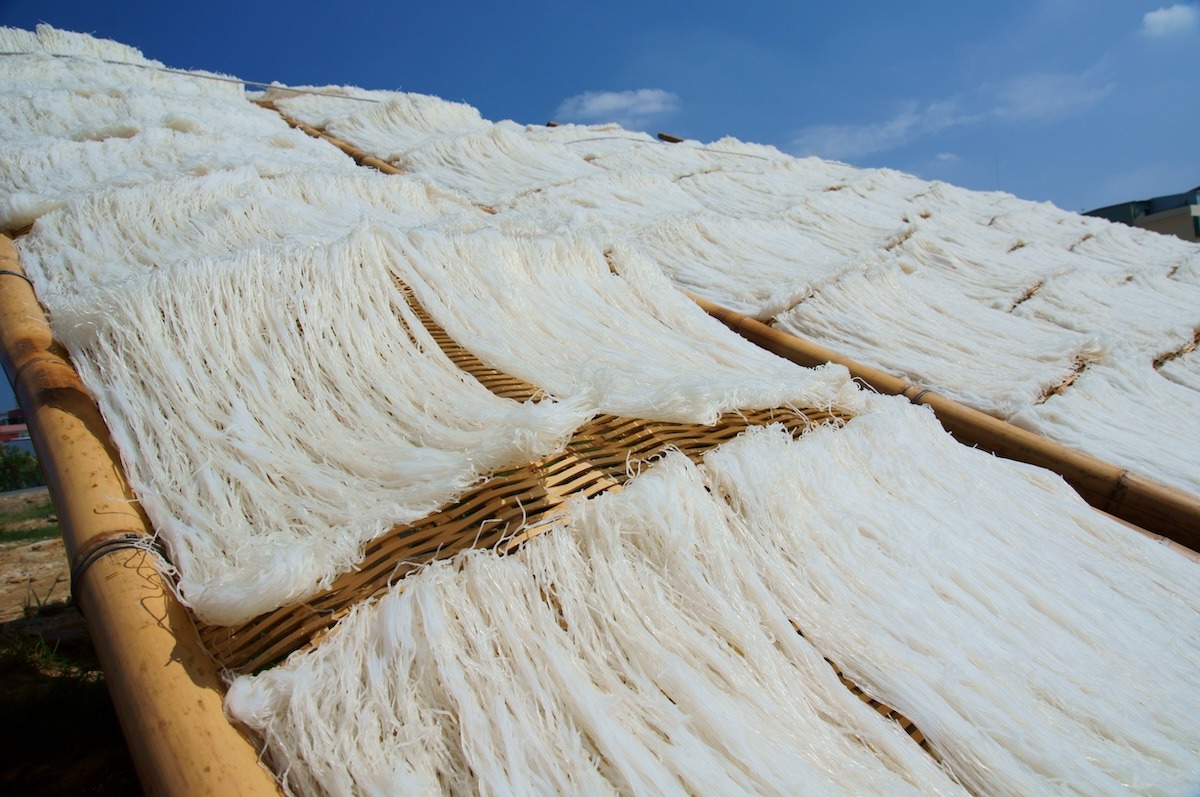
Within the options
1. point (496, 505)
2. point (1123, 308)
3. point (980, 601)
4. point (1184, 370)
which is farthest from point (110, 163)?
point (1123, 308)

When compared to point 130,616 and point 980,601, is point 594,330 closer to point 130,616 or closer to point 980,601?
point 980,601

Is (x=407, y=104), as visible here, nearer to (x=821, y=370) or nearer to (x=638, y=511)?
(x=821, y=370)

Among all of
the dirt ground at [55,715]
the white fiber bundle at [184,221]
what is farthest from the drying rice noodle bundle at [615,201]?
the dirt ground at [55,715]

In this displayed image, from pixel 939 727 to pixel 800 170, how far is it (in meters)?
4.83

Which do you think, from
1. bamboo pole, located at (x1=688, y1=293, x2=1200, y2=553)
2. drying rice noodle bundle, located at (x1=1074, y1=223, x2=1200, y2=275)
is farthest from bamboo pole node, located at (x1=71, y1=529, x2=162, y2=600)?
drying rice noodle bundle, located at (x1=1074, y1=223, x2=1200, y2=275)

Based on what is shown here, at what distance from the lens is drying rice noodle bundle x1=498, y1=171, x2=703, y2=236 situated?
3.39 m

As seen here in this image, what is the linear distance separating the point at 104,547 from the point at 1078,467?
84.2 inches

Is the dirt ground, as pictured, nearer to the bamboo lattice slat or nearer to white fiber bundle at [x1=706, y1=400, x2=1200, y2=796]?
the bamboo lattice slat

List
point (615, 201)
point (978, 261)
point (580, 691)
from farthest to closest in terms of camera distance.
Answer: point (615, 201) → point (978, 261) → point (580, 691)

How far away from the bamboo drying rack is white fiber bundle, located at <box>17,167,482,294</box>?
0.73ft

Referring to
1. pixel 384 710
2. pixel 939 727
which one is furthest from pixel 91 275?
pixel 939 727

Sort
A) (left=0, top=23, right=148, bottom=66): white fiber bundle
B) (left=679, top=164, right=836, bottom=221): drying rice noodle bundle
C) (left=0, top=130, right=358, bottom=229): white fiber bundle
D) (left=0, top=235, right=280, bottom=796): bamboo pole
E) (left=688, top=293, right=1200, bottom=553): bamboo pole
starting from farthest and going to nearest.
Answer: (left=679, top=164, right=836, bottom=221): drying rice noodle bundle
(left=0, top=23, right=148, bottom=66): white fiber bundle
(left=0, top=130, right=358, bottom=229): white fiber bundle
(left=688, top=293, right=1200, bottom=553): bamboo pole
(left=0, top=235, right=280, bottom=796): bamboo pole

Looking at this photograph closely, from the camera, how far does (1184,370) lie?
261 cm

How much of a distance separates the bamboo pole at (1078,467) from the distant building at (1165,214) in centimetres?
1723
